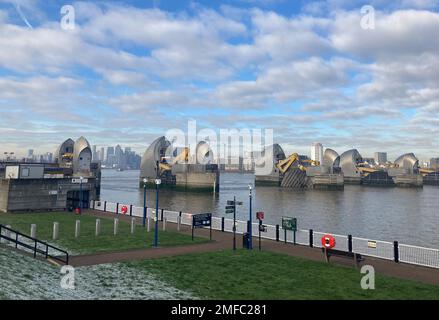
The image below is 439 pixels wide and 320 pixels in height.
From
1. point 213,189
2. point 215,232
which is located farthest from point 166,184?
point 215,232

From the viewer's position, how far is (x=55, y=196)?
36.2m

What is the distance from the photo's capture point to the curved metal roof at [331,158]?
17862 cm

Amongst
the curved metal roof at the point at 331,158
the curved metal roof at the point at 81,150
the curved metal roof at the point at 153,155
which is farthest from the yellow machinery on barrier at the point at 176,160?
the curved metal roof at the point at 331,158

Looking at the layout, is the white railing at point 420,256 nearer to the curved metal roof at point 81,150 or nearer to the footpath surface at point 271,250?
the footpath surface at point 271,250

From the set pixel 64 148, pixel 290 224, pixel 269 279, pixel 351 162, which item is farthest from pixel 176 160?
pixel 269 279

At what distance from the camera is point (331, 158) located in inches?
7077

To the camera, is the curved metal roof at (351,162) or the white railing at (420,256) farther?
the curved metal roof at (351,162)

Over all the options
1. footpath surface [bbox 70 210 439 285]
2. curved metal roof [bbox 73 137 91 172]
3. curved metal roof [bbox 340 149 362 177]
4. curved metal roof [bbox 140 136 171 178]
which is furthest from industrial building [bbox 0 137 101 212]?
curved metal roof [bbox 340 149 362 177]

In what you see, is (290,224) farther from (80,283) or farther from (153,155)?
(153,155)

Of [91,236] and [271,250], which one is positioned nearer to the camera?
[271,250]

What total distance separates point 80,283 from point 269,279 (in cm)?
702

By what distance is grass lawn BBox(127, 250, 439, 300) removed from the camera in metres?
11.5

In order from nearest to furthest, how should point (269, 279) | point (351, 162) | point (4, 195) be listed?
point (269, 279) < point (4, 195) < point (351, 162)

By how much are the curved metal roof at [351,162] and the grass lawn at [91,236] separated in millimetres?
162441
